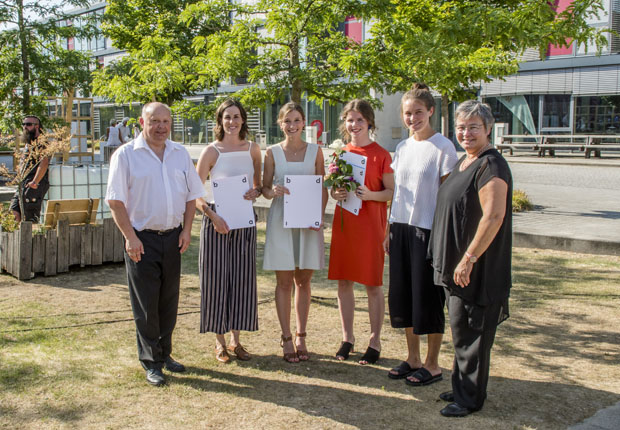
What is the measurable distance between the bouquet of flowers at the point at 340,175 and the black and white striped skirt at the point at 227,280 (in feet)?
2.53

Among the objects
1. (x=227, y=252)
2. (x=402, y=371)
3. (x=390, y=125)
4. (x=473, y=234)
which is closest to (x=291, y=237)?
(x=227, y=252)

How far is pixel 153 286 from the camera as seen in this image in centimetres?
469

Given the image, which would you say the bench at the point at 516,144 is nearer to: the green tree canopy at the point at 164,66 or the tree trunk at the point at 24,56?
the green tree canopy at the point at 164,66

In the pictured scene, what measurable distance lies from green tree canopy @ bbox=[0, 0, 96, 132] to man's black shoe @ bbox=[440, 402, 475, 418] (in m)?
12.0

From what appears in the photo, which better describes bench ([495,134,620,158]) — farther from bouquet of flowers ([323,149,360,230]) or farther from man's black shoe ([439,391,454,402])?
man's black shoe ([439,391,454,402])

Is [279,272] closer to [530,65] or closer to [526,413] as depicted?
[526,413]

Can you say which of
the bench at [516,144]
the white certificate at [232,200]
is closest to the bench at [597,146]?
the bench at [516,144]

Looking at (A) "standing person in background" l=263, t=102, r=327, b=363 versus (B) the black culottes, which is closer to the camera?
(B) the black culottes

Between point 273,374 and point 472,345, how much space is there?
1.55m

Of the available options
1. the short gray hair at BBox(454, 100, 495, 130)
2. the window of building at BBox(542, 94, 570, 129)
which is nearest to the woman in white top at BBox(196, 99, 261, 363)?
the short gray hair at BBox(454, 100, 495, 130)

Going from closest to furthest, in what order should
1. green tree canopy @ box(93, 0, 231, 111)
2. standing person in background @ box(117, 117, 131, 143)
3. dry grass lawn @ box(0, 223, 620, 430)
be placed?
dry grass lawn @ box(0, 223, 620, 430), green tree canopy @ box(93, 0, 231, 111), standing person in background @ box(117, 117, 131, 143)

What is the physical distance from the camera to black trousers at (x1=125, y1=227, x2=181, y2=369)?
15.2 ft

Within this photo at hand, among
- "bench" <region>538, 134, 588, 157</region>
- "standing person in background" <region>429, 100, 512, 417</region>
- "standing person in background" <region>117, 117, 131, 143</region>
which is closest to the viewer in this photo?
"standing person in background" <region>429, 100, 512, 417</region>

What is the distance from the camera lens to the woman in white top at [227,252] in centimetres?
510
